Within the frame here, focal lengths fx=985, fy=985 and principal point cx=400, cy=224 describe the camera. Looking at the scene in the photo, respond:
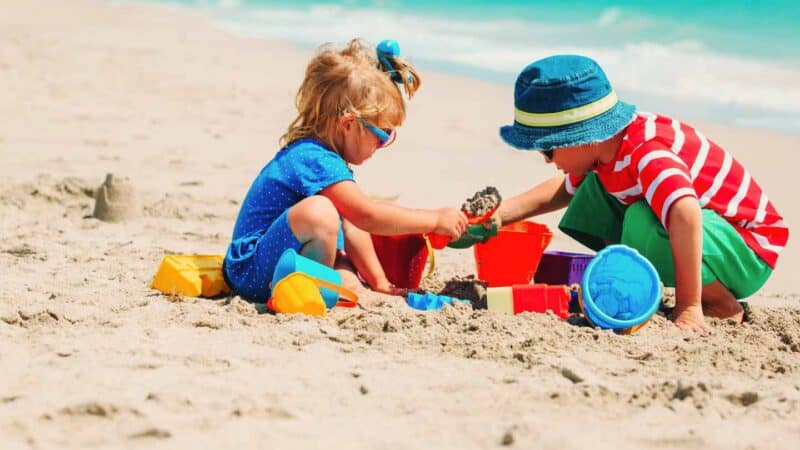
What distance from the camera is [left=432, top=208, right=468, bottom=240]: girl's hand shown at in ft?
10.1

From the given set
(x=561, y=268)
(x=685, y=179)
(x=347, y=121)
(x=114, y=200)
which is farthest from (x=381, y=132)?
(x=114, y=200)

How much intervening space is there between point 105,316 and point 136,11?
1284 centimetres

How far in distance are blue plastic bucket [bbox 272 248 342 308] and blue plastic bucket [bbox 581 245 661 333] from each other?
73 centimetres

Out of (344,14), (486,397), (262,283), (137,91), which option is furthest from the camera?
(344,14)

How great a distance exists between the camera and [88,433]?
1924 mm

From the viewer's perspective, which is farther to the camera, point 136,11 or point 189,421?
point 136,11

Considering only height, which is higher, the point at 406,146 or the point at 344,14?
the point at 344,14

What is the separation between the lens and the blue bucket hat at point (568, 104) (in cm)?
286

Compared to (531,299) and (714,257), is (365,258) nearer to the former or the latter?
(531,299)

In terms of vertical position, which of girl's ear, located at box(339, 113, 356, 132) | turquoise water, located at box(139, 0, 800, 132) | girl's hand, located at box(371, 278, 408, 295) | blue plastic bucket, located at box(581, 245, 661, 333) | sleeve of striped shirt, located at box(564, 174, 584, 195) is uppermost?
turquoise water, located at box(139, 0, 800, 132)

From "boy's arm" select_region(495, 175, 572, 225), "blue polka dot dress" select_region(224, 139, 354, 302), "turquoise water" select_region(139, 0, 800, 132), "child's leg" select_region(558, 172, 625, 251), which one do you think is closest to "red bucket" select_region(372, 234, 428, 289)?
"boy's arm" select_region(495, 175, 572, 225)

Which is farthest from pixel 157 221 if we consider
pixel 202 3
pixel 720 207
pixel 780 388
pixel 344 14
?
pixel 202 3

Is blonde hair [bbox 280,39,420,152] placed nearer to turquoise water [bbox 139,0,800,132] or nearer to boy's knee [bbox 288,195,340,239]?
boy's knee [bbox 288,195,340,239]

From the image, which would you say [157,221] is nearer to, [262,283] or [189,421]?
[262,283]
